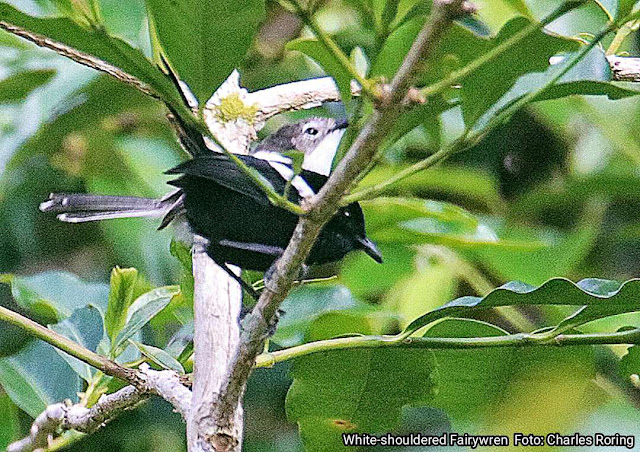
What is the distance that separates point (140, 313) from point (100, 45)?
507 mm

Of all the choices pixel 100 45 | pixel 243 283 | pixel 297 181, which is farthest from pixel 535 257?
pixel 100 45

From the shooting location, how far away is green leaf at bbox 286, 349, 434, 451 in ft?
3.55

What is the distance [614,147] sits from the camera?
2.53 m

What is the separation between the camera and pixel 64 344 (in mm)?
950

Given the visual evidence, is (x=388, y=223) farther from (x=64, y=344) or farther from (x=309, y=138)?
(x=64, y=344)

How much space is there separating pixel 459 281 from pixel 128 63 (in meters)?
1.74

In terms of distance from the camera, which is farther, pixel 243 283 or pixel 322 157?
pixel 322 157

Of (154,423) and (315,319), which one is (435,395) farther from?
(154,423)

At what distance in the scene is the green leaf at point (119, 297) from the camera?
1.09m

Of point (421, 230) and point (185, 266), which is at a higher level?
point (185, 266)

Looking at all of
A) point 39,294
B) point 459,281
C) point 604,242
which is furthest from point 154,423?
point 604,242

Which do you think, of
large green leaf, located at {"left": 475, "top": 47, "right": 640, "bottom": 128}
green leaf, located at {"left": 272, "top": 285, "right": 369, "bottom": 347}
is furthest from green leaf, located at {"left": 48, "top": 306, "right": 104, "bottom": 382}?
large green leaf, located at {"left": 475, "top": 47, "right": 640, "bottom": 128}

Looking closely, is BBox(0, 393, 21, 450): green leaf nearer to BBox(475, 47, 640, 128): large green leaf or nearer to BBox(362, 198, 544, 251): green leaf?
BBox(362, 198, 544, 251): green leaf

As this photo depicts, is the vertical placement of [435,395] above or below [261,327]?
below
